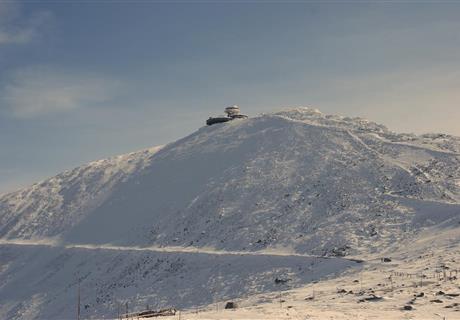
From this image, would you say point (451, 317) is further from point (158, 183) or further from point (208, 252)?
point (158, 183)

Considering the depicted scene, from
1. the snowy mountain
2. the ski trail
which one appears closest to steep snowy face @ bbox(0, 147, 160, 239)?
the snowy mountain

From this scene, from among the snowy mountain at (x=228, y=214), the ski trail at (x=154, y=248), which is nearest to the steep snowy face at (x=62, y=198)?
the snowy mountain at (x=228, y=214)

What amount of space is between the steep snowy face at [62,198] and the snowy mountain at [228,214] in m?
0.30

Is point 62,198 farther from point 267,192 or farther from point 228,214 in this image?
point 267,192

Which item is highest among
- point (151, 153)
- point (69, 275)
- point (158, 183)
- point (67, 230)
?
point (151, 153)

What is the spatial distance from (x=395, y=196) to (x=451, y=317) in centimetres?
3516

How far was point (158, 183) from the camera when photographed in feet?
261

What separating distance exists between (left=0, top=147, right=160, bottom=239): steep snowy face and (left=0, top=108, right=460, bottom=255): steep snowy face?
1.01 ft

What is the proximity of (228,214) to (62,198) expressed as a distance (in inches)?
1513

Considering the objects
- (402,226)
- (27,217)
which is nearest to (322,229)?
(402,226)

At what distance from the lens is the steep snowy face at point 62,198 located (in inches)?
3108

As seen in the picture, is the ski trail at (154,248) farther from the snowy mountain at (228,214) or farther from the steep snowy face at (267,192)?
the steep snowy face at (267,192)

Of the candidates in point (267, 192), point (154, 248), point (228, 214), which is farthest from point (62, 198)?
point (267, 192)

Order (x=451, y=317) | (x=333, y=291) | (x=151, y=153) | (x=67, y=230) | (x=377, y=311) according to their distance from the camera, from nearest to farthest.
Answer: (x=451, y=317) < (x=377, y=311) < (x=333, y=291) < (x=67, y=230) < (x=151, y=153)
